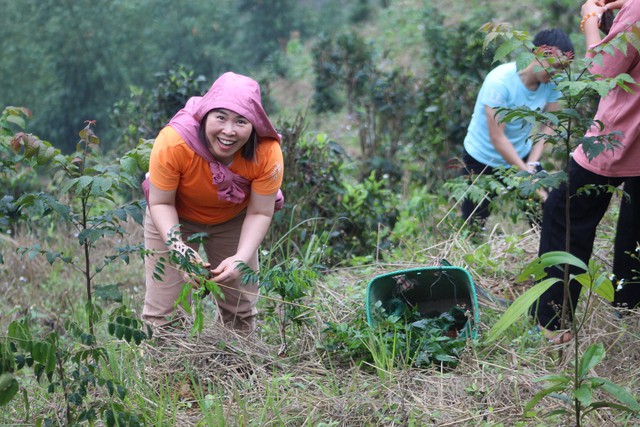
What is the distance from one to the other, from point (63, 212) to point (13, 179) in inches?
182

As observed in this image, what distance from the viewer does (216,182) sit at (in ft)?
10.5

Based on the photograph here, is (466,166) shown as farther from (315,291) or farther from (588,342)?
(588,342)

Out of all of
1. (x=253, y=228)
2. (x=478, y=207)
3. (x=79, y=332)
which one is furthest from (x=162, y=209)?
(x=478, y=207)

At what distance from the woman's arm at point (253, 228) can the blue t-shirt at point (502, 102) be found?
1671mm

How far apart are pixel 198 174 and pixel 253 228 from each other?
0.32 metres

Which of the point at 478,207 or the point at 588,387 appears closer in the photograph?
the point at 588,387

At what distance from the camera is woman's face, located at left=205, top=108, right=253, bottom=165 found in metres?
3.07

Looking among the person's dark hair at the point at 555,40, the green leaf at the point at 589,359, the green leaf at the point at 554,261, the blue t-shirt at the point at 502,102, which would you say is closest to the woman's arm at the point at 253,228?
the green leaf at the point at 554,261

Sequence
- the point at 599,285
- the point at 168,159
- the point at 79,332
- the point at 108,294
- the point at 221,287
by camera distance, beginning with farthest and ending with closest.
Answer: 1. the point at 221,287
2. the point at 168,159
3. the point at 108,294
4. the point at 79,332
5. the point at 599,285

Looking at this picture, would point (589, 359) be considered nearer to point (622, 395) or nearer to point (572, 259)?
point (622, 395)

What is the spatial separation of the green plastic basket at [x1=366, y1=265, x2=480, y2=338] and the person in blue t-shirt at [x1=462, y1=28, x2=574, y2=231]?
2.77ft

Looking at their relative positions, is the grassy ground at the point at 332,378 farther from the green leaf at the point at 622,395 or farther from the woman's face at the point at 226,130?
the woman's face at the point at 226,130

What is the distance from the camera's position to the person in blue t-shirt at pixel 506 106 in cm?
440

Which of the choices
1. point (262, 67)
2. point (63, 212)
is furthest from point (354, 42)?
point (63, 212)
